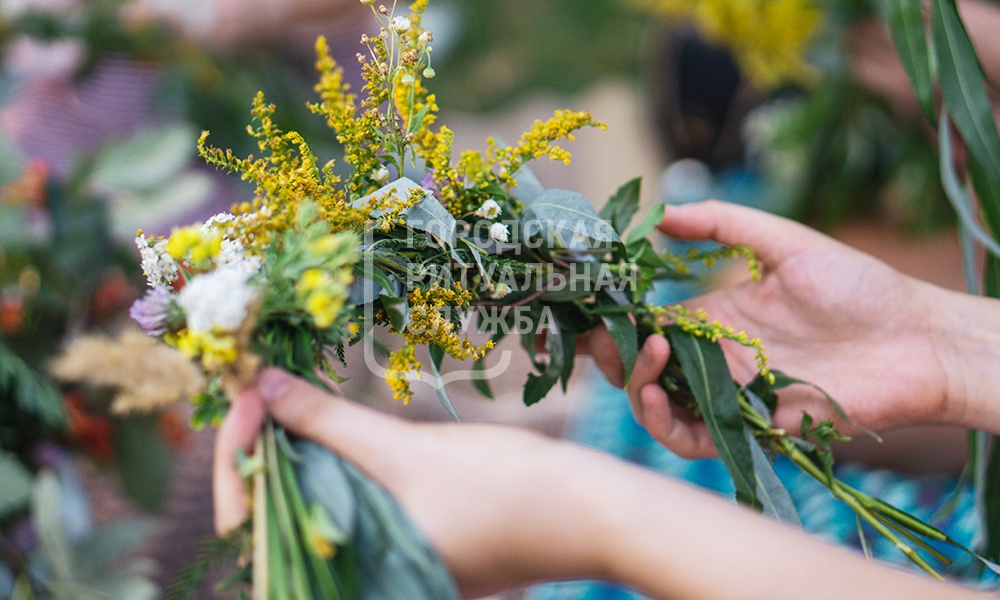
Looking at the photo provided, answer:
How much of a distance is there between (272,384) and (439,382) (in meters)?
0.15

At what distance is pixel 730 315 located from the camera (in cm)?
90

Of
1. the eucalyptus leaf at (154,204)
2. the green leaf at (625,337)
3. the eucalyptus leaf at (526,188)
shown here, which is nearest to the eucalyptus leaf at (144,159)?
the eucalyptus leaf at (154,204)

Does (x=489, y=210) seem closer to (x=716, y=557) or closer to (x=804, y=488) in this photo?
(x=716, y=557)

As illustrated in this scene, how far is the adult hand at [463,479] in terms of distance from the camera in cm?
49

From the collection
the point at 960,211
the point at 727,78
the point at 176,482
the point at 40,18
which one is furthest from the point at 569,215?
the point at 727,78

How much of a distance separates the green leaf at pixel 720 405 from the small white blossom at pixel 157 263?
0.47m

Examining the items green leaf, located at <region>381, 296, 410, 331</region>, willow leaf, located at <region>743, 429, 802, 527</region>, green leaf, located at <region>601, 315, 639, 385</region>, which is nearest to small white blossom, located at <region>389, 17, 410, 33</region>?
green leaf, located at <region>381, 296, 410, 331</region>

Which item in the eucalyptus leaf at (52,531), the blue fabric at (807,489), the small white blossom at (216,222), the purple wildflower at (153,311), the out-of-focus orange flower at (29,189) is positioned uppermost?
the out-of-focus orange flower at (29,189)

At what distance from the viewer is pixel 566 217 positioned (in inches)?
27.9

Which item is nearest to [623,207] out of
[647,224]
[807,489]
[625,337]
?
[647,224]

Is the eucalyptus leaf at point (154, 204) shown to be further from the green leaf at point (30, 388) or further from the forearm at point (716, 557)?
the forearm at point (716, 557)

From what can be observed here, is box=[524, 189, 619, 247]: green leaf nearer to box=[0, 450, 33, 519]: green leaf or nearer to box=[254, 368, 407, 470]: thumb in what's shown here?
box=[254, 368, 407, 470]: thumb

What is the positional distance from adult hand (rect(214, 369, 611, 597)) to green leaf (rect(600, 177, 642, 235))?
1.06 ft

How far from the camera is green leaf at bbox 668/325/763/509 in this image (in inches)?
27.7
